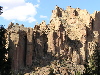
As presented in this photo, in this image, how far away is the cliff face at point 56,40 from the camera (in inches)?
3172

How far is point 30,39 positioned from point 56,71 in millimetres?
13258

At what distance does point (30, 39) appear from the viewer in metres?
83.7

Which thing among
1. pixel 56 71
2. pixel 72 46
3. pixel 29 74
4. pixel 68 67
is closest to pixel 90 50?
pixel 72 46

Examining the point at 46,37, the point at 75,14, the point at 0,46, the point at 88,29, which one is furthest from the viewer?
the point at 75,14

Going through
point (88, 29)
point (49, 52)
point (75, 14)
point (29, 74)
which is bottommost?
point (29, 74)

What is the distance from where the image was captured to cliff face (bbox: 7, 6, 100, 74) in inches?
3172

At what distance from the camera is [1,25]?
44.2 meters

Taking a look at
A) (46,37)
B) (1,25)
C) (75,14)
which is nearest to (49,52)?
(46,37)

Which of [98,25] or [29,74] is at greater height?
[98,25]

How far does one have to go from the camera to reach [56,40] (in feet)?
292

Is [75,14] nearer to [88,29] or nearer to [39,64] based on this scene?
[88,29]

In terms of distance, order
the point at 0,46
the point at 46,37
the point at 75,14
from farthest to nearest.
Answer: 1. the point at 75,14
2. the point at 46,37
3. the point at 0,46

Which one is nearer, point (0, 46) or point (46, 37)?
point (0, 46)

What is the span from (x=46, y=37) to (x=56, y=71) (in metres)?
15.2
